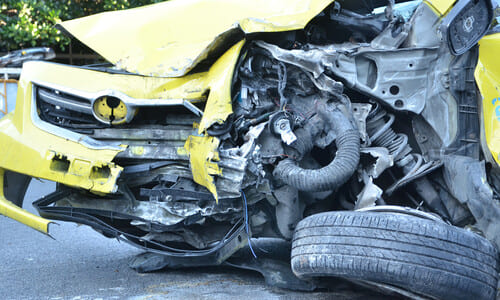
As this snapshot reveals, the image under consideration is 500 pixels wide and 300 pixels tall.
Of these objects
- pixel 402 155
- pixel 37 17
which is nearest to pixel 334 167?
pixel 402 155

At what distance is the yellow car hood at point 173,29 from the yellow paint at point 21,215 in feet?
4.21

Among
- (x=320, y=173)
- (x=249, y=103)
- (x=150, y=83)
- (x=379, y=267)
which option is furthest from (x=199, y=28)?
(x=379, y=267)

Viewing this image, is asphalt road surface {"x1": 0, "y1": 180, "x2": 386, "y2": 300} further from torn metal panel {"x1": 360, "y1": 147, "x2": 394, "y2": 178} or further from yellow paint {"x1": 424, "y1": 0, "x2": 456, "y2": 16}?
yellow paint {"x1": 424, "y1": 0, "x2": 456, "y2": 16}

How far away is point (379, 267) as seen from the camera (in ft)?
9.43

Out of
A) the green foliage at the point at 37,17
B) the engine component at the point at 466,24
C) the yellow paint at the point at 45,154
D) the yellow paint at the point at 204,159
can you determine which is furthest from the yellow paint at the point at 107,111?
the green foliage at the point at 37,17

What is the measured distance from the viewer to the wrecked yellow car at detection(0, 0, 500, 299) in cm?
325

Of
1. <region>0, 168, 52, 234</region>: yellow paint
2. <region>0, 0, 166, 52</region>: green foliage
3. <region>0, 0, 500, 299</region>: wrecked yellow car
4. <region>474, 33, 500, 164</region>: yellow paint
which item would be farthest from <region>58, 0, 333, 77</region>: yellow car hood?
<region>0, 0, 166, 52</region>: green foliage

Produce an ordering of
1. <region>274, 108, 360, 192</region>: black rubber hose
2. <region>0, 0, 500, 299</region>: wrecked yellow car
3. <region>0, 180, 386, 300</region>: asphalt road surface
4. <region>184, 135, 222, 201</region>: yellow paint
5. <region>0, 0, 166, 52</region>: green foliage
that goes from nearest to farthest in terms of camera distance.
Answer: <region>0, 0, 500, 299</region>: wrecked yellow car < <region>274, 108, 360, 192</region>: black rubber hose < <region>184, 135, 222, 201</region>: yellow paint < <region>0, 180, 386, 300</region>: asphalt road surface < <region>0, 0, 166, 52</region>: green foliage

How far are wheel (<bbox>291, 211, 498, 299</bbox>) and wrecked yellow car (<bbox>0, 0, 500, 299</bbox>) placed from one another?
1cm

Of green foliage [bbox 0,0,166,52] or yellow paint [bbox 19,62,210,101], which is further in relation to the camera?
green foliage [bbox 0,0,166,52]

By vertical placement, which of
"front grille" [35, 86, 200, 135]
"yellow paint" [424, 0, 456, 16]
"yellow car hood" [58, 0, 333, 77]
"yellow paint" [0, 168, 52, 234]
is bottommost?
"yellow paint" [0, 168, 52, 234]

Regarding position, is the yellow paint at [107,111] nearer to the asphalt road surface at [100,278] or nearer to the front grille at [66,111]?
the front grille at [66,111]

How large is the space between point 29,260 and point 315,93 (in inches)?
112

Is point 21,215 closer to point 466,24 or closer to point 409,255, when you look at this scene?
point 409,255
